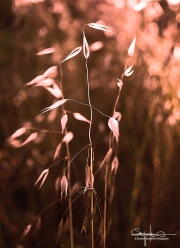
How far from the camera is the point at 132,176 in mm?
1132

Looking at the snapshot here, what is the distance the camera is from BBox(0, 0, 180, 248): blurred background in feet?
2.97

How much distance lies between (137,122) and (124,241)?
1.57 ft

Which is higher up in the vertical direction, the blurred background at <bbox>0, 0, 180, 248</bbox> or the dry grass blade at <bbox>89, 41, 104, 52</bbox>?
the dry grass blade at <bbox>89, 41, 104, 52</bbox>

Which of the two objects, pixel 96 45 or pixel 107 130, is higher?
pixel 96 45

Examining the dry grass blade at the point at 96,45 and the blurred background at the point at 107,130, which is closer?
the dry grass blade at the point at 96,45

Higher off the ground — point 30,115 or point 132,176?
point 30,115

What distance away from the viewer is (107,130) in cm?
133

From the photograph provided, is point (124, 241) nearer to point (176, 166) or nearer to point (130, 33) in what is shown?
point (176, 166)

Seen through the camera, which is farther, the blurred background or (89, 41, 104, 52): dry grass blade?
the blurred background

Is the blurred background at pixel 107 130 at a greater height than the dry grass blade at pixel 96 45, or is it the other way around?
the dry grass blade at pixel 96 45

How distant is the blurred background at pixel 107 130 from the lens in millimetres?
904

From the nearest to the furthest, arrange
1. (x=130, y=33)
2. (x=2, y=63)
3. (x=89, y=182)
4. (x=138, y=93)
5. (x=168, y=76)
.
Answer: (x=89, y=182)
(x=168, y=76)
(x=130, y=33)
(x=138, y=93)
(x=2, y=63)

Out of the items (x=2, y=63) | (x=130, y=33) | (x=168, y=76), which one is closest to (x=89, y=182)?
(x=168, y=76)

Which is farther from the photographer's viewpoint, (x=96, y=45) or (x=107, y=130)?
(x=107, y=130)
